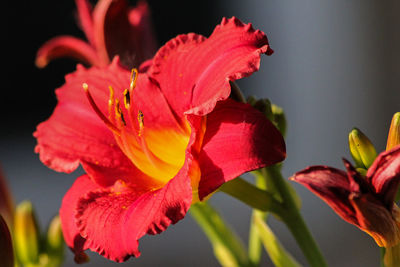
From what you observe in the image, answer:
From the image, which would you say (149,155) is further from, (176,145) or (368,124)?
(368,124)

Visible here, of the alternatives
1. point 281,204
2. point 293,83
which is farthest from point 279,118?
point 293,83

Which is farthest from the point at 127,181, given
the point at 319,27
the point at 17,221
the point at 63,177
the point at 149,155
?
the point at 63,177

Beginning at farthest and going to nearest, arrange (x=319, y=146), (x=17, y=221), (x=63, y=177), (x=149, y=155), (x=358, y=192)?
(x=63, y=177)
(x=319, y=146)
(x=17, y=221)
(x=149, y=155)
(x=358, y=192)

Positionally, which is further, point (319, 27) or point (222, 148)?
point (319, 27)

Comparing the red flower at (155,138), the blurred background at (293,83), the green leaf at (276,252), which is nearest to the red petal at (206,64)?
the red flower at (155,138)

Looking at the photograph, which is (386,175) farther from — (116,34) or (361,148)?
(116,34)

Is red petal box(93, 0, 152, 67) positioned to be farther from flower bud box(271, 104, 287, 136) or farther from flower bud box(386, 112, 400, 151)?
flower bud box(386, 112, 400, 151)

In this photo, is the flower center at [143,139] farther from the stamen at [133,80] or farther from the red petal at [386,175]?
the red petal at [386,175]

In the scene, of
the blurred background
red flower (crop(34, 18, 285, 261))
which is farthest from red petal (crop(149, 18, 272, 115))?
the blurred background
